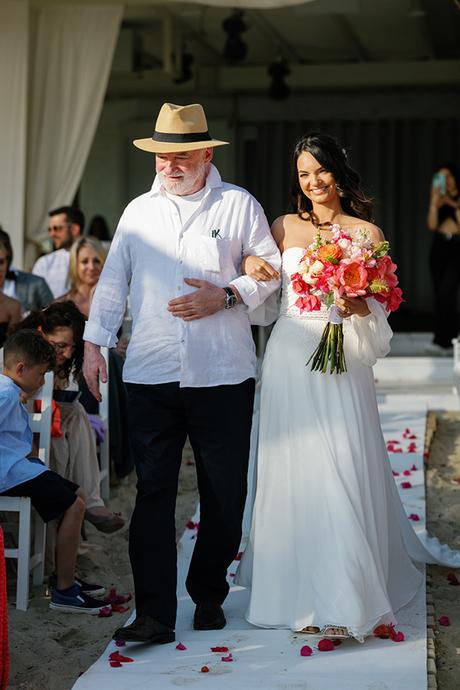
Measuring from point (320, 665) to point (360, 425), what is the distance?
88 centimetres

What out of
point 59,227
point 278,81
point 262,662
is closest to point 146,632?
point 262,662

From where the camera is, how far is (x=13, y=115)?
973cm

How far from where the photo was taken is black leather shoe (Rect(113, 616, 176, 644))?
3.97 metres

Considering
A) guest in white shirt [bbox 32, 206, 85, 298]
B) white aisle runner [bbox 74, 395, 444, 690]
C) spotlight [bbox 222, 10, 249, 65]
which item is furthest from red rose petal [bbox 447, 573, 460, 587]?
spotlight [bbox 222, 10, 249, 65]

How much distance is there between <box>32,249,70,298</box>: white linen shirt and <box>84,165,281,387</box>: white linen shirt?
14.1ft

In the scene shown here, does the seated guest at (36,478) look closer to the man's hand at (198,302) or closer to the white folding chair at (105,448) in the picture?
the man's hand at (198,302)

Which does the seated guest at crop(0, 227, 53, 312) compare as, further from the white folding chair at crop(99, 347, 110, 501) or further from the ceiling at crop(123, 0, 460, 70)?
the ceiling at crop(123, 0, 460, 70)

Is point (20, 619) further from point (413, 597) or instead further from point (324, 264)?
point (324, 264)

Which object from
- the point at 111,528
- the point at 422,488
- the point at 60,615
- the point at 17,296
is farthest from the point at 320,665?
the point at 17,296

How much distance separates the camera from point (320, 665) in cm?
372

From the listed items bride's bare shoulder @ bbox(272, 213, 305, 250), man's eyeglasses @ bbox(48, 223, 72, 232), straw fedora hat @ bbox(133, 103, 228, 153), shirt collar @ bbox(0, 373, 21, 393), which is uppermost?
straw fedora hat @ bbox(133, 103, 228, 153)

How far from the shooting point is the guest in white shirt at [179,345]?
401cm

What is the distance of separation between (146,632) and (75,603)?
2.42 feet

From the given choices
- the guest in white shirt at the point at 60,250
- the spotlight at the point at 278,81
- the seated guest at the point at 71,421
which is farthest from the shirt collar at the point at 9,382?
the spotlight at the point at 278,81
